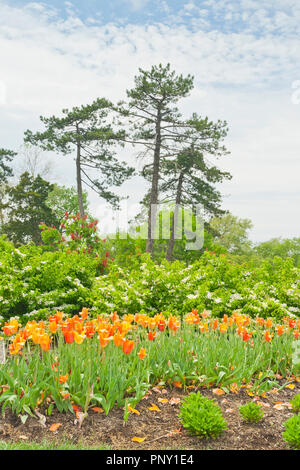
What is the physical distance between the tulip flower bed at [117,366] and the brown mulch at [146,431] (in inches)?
3.7

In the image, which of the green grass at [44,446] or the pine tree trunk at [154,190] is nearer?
the green grass at [44,446]

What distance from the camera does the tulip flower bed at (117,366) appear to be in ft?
11.6

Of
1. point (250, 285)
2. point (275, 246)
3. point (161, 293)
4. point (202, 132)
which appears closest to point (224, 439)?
point (161, 293)

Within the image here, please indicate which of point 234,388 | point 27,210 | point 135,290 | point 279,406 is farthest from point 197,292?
point 27,210

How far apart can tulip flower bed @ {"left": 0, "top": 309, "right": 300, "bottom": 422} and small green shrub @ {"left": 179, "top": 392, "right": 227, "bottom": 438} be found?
470 mm

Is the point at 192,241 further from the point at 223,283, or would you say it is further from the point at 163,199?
the point at 223,283

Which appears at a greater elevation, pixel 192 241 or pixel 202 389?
pixel 192 241

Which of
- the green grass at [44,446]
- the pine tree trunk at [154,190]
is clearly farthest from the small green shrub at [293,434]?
the pine tree trunk at [154,190]

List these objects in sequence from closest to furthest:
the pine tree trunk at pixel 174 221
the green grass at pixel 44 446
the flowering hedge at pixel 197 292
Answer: the green grass at pixel 44 446, the flowering hedge at pixel 197 292, the pine tree trunk at pixel 174 221

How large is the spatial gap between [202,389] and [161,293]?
327cm

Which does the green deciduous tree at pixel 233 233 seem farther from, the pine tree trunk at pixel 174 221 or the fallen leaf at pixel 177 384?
the fallen leaf at pixel 177 384

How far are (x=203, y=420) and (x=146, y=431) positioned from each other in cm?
50

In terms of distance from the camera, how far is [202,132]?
21094 millimetres

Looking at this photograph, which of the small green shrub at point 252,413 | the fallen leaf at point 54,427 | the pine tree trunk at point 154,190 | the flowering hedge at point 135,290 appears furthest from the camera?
the pine tree trunk at point 154,190
